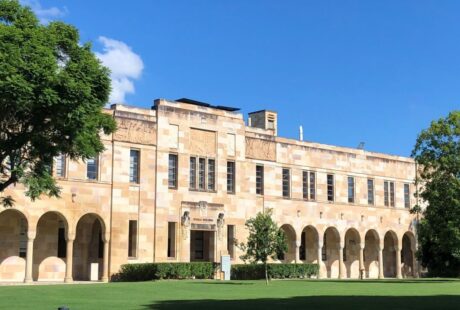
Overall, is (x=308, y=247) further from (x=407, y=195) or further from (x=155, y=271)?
(x=155, y=271)

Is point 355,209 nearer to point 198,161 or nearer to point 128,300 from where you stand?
point 198,161

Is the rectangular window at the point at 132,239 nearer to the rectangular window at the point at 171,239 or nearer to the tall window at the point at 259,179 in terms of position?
the rectangular window at the point at 171,239

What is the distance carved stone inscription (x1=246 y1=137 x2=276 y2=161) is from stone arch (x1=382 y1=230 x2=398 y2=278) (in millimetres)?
16023

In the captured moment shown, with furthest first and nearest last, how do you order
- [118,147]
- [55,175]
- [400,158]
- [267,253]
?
[400,158], [118,147], [55,175], [267,253]

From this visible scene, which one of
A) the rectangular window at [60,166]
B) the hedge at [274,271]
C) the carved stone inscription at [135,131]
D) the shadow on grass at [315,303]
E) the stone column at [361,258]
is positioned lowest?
the shadow on grass at [315,303]

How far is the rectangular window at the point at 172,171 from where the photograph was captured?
44656 millimetres

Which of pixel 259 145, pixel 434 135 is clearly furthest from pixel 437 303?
pixel 259 145

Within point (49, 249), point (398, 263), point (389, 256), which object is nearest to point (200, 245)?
point (49, 249)

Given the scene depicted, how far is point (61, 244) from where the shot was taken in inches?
1625

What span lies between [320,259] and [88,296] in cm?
3070

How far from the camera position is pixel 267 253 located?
119 feet

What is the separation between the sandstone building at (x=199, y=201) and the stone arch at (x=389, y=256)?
483 millimetres

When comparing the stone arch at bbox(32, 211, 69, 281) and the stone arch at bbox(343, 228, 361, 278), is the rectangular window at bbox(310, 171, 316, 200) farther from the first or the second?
the stone arch at bbox(32, 211, 69, 281)

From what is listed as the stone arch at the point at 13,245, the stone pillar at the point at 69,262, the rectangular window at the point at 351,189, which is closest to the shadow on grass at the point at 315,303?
the stone pillar at the point at 69,262
